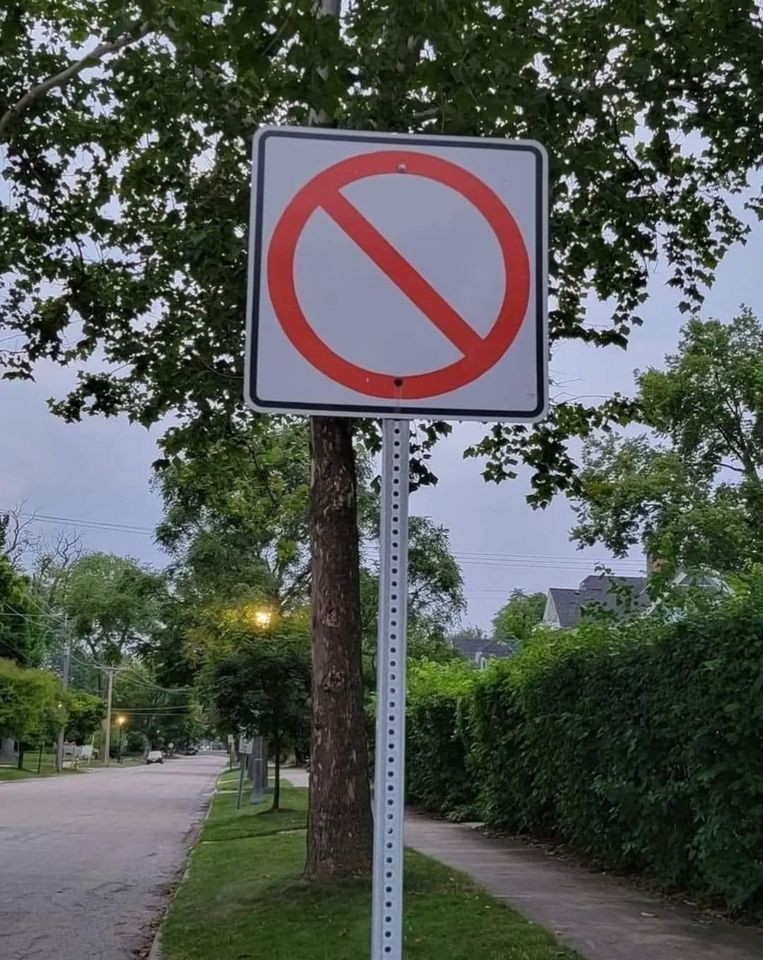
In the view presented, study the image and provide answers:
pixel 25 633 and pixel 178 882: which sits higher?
pixel 25 633

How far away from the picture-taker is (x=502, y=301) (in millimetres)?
2334

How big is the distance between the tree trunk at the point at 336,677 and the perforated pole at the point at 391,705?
737 cm

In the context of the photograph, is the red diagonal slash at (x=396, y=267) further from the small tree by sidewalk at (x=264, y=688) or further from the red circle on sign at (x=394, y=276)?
the small tree by sidewalk at (x=264, y=688)

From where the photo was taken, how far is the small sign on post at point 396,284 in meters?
2.25

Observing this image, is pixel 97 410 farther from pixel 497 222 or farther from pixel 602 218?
A: pixel 497 222

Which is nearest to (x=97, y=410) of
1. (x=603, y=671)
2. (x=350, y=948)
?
(x=603, y=671)

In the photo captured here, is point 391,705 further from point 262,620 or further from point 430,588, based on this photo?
point 430,588

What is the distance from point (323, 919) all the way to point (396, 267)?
682 cm

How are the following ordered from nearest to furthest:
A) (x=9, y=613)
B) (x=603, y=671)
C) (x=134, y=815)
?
(x=603, y=671) < (x=134, y=815) < (x=9, y=613)

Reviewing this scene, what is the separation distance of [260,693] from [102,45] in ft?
38.4

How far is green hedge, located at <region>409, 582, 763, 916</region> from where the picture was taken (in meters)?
7.78

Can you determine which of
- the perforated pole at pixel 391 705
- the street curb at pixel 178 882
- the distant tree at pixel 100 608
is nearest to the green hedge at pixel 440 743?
the street curb at pixel 178 882

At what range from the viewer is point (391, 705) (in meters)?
2.15

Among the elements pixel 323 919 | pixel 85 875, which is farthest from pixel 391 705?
pixel 85 875
